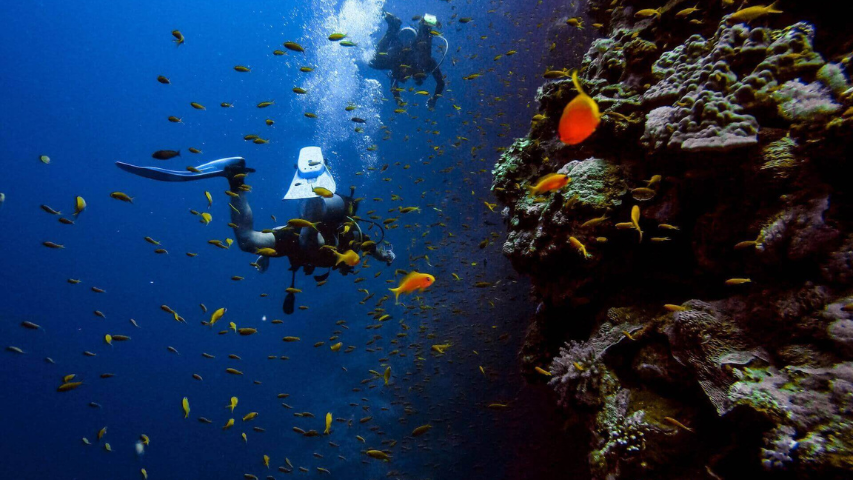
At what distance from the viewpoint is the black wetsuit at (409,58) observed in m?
13.1

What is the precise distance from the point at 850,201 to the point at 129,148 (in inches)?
4294

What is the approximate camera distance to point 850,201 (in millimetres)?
2277

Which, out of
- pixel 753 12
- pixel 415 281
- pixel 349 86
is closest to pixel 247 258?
pixel 349 86

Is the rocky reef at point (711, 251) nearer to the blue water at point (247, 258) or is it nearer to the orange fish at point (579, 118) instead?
the orange fish at point (579, 118)

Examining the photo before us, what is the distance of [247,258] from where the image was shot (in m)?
67.5

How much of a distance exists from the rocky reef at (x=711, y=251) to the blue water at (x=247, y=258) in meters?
5.13

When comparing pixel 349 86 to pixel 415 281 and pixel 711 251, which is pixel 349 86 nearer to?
pixel 415 281

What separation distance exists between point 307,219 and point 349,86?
3450 centimetres

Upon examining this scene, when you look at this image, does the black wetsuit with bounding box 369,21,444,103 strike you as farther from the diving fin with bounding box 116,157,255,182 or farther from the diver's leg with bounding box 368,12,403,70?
the diving fin with bounding box 116,157,255,182

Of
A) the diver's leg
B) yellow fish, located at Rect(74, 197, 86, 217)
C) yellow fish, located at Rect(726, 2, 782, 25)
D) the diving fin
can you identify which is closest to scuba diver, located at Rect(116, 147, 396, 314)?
the diving fin

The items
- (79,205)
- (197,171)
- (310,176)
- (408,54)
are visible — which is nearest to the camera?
(79,205)

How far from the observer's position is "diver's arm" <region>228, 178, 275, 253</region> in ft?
26.1

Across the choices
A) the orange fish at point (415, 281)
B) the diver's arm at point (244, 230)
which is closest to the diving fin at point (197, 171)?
the diver's arm at point (244, 230)

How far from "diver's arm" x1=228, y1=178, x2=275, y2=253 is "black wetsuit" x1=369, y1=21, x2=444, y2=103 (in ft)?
25.8
